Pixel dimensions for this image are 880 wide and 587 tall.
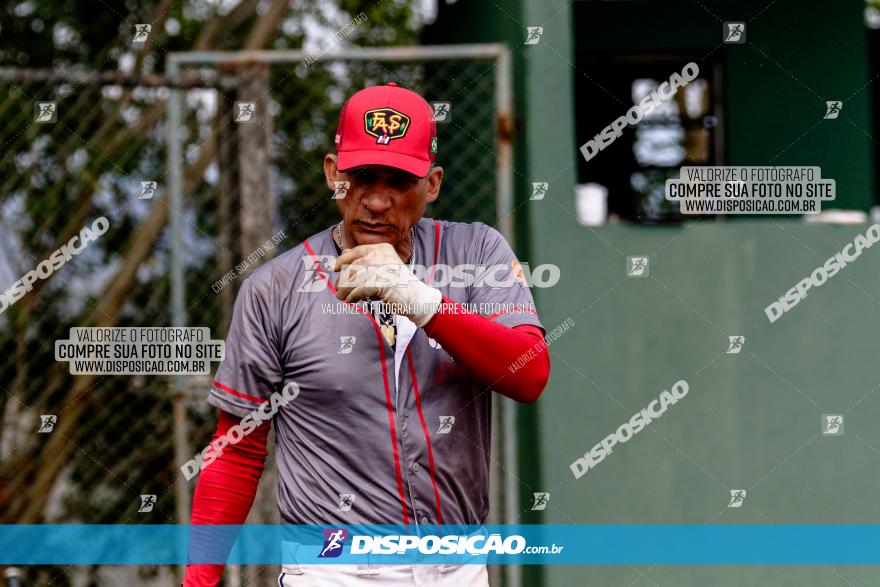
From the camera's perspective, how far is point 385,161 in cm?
265

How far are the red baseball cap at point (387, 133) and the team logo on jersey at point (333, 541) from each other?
897mm

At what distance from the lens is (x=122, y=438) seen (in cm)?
578

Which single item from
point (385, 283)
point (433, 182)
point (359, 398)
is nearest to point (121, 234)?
point (433, 182)

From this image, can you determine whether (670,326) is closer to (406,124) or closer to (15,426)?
(406,124)

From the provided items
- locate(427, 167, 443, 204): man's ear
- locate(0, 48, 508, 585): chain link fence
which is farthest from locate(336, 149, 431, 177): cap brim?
locate(0, 48, 508, 585): chain link fence

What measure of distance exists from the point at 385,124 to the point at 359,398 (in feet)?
2.24

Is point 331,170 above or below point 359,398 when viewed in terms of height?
above

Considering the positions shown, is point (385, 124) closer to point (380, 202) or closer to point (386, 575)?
point (380, 202)

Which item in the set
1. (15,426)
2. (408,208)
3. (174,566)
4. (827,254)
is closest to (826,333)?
(827,254)

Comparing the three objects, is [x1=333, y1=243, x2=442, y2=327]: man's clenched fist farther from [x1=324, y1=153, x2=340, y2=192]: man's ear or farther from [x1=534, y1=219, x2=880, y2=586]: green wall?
[x1=534, y1=219, x2=880, y2=586]: green wall

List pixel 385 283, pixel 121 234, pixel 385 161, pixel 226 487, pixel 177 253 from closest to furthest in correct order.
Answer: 1. pixel 385 283
2. pixel 385 161
3. pixel 226 487
4. pixel 177 253
5. pixel 121 234

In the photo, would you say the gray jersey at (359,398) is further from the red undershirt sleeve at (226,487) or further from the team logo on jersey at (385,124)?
the team logo on jersey at (385,124)

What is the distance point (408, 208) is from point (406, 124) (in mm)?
210

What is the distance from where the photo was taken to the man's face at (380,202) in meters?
2.71
